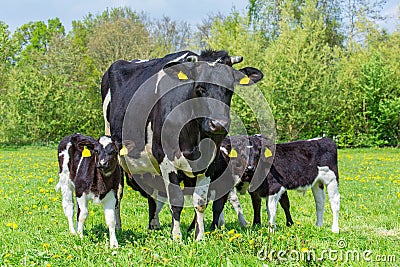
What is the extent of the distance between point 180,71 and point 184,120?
622 millimetres

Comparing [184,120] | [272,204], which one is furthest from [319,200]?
[184,120]

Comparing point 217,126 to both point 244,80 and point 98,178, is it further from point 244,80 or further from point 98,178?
point 98,178

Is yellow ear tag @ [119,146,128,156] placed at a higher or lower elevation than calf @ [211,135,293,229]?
higher

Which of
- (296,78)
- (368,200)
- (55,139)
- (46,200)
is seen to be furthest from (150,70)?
(55,139)

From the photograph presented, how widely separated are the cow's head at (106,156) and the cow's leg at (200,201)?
1.13 m

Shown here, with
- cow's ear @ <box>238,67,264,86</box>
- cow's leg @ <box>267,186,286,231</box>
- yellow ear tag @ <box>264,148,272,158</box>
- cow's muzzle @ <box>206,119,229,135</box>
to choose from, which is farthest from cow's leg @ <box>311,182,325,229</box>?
cow's muzzle @ <box>206,119,229,135</box>

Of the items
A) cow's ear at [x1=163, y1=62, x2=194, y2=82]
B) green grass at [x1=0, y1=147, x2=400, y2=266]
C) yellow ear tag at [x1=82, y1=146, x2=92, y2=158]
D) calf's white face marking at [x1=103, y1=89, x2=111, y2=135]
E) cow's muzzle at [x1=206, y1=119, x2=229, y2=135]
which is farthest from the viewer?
calf's white face marking at [x1=103, y1=89, x2=111, y2=135]

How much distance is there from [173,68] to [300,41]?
2554 centimetres

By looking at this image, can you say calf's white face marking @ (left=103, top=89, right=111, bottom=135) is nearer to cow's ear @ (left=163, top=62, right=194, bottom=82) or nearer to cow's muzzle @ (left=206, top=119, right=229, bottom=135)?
cow's ear @ (left=163, top=62, right=194, bottom=82)

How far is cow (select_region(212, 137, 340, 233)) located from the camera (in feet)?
25.0

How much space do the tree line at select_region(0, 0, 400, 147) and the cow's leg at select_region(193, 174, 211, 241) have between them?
2404 centimetres

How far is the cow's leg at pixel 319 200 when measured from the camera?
7.92 meters

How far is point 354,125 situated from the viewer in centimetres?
3089

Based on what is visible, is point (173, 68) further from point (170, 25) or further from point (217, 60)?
point (170, 25)
